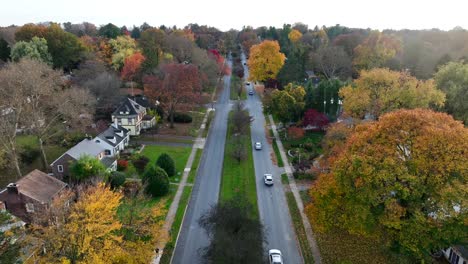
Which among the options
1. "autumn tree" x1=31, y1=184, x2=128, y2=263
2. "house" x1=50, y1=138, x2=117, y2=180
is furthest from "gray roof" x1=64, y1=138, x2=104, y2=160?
"autumn tree" x1=31, y1=184, x2=128, y2=263

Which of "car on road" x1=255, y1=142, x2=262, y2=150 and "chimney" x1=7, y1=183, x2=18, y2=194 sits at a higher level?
"chimney" x1=7, y1=183, x2=18, y2=194


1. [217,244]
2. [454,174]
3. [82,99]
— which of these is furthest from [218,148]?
[454,174]

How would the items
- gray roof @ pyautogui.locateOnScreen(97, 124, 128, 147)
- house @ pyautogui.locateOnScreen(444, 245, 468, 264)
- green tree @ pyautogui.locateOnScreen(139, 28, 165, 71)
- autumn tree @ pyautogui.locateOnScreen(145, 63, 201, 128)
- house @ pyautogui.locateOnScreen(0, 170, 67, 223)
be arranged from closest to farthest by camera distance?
house @ pyautogui.locateOnScreen(444, 245, 468, 264)
house @ pyautogui.locateOnScreen(0, 170, 67, 223)
gray roof @ pyautogui.locateOnScreen(97, 124, 128, 147)
autumn tree @ pyautogui.locateOnScreen(145, 63, 201, 128)
green tree @ pyautogui.locateOnScreen(139, 28, 165, 71)

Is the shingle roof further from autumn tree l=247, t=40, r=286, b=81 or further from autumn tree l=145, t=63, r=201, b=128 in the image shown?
autumn tree l=247, t=40, r=286, b=81

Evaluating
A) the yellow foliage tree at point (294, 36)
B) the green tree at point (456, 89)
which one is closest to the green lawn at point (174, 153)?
the green tree at point (456, 89)

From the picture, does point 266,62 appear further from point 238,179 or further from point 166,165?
point 166,165

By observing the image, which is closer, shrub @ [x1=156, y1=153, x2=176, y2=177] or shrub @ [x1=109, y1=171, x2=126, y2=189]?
shrub @ [x1=109, y1=171, x2=126, y2=189]

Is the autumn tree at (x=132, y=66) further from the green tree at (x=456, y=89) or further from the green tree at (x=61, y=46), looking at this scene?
the green tree at (x=456, y=89)
